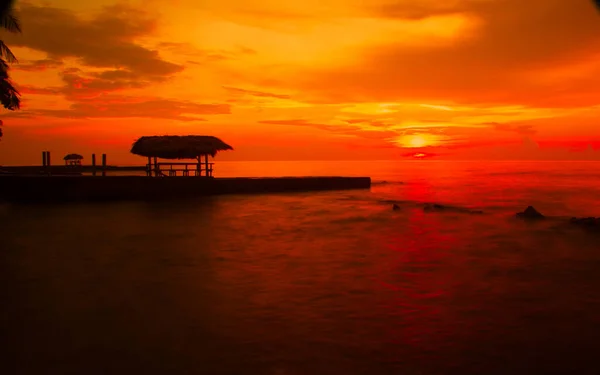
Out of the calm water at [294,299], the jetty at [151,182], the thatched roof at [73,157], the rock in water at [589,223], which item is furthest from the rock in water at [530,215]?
the thatched roof at [73,157]

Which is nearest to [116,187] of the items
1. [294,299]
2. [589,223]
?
[294,299]

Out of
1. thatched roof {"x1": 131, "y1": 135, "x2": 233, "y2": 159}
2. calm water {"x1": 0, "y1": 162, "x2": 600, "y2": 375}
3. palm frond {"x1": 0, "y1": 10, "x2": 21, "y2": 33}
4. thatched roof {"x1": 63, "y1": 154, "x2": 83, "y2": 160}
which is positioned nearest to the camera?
calm water {"x1": 0, "y1": 162, "x2": 600, "y2": 375}

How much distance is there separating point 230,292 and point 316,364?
4113mm

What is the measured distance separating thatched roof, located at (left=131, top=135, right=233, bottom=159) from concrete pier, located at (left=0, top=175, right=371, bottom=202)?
1846mm

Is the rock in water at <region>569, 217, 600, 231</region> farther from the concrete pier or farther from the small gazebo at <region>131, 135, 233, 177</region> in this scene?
the small gazebo at <region>131, 135, 233, 177</region>

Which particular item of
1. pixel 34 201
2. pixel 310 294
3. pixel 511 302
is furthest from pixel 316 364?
pixel 34 201

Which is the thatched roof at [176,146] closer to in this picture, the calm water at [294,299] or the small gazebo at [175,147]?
the small gazebo at [175,147]

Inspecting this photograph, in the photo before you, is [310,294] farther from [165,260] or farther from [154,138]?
[154,138]

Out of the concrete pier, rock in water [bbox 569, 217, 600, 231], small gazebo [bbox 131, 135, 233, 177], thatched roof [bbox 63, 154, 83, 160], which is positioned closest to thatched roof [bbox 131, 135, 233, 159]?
small gazebo [bbox 131, 135, 233, 177]

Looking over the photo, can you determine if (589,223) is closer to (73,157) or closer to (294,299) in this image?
(294,299)

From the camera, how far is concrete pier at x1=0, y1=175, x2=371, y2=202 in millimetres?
24172

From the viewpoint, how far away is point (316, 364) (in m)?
5.93

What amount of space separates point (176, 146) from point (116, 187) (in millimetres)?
4661

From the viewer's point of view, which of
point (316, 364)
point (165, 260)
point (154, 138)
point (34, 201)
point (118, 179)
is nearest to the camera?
point (316, 364)
